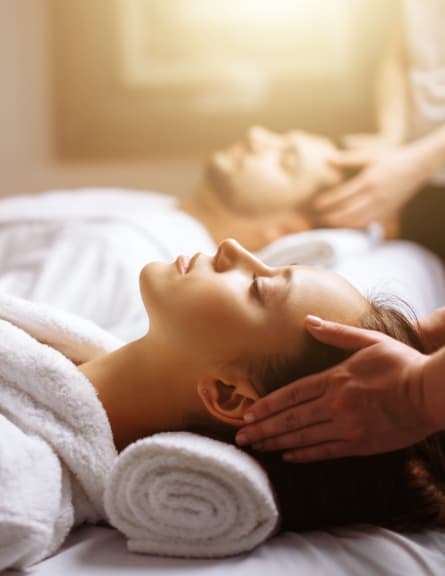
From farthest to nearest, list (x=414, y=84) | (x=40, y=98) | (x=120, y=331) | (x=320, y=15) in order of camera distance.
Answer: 1. (x=40, y=98)
2. (x=320, y=15)
3. (x=414, y=84)
4. (x=120, y=331)

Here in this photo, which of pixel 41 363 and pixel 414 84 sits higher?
pixel 414 84

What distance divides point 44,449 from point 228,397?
162 millimetres

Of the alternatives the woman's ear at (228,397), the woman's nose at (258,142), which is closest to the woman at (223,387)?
the woman's ear at (228,397)

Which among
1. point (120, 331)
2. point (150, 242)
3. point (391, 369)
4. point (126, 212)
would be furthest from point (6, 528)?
point (126, 212)

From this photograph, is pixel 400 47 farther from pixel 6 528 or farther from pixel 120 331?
pixel 6 528

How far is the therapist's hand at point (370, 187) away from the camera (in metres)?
1.50

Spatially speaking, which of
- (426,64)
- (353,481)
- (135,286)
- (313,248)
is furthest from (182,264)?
(426,64)

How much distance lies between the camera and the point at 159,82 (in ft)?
6.80

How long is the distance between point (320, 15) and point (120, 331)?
130 cm

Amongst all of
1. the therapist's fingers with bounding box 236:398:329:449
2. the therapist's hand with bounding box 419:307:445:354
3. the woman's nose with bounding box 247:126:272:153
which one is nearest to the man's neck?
the woman's nose with bounding box 247:126:272:153

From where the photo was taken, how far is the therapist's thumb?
62cm

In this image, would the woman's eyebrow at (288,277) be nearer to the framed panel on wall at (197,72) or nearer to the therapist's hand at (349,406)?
the therapist's hand at (349,406)

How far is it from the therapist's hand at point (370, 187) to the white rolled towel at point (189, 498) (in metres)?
0.94

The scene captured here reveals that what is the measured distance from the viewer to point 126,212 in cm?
135
